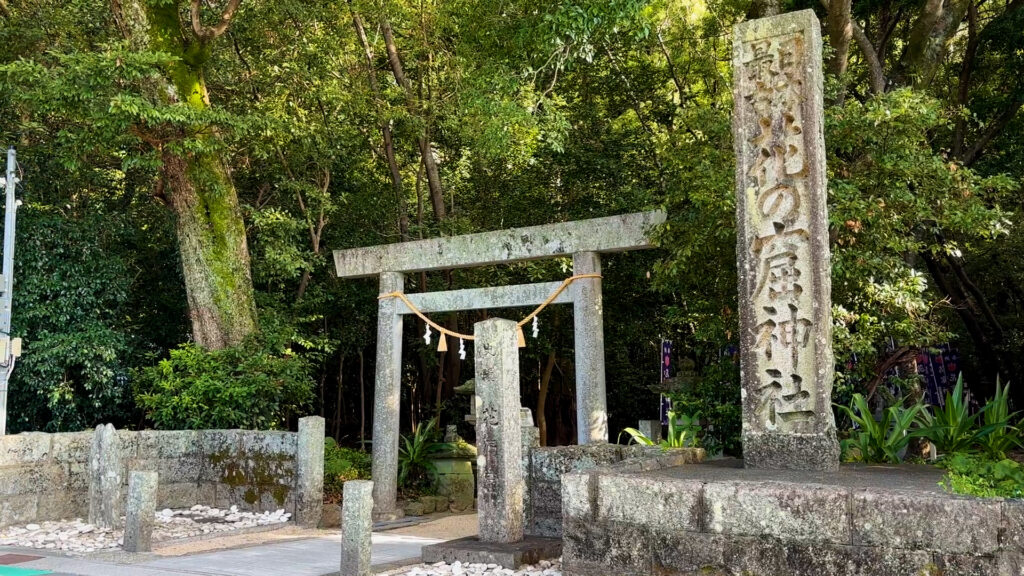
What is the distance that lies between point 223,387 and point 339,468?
2.05 metres

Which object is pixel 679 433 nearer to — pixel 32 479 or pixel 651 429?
pixel 651 429

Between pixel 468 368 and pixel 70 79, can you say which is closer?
pixel 70 79

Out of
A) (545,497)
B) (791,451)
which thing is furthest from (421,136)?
(791,451)

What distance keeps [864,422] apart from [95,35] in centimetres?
1326

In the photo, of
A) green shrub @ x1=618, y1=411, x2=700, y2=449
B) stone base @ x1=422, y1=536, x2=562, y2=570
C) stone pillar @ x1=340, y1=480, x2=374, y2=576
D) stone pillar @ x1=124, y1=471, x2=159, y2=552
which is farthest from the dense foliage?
stone pillar @ x1=340, y1=480, x2=374, y2=576

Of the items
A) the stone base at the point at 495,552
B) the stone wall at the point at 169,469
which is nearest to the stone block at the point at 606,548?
the stone base at the point at 495,552

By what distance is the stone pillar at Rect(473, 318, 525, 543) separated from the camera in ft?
23.8

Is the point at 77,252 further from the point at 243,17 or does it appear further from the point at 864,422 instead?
the point at 864,422

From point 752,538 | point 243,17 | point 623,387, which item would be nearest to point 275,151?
point 243,17

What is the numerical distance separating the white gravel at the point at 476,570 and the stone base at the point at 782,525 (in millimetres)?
792

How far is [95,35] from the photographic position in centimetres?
1420

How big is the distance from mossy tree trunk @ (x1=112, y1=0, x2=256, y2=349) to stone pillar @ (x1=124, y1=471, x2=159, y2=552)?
5.19 m

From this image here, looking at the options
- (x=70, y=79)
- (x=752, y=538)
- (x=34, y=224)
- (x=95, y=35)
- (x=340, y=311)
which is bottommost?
(x=752, y=538)

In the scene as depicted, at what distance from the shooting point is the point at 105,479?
30.8 feet
